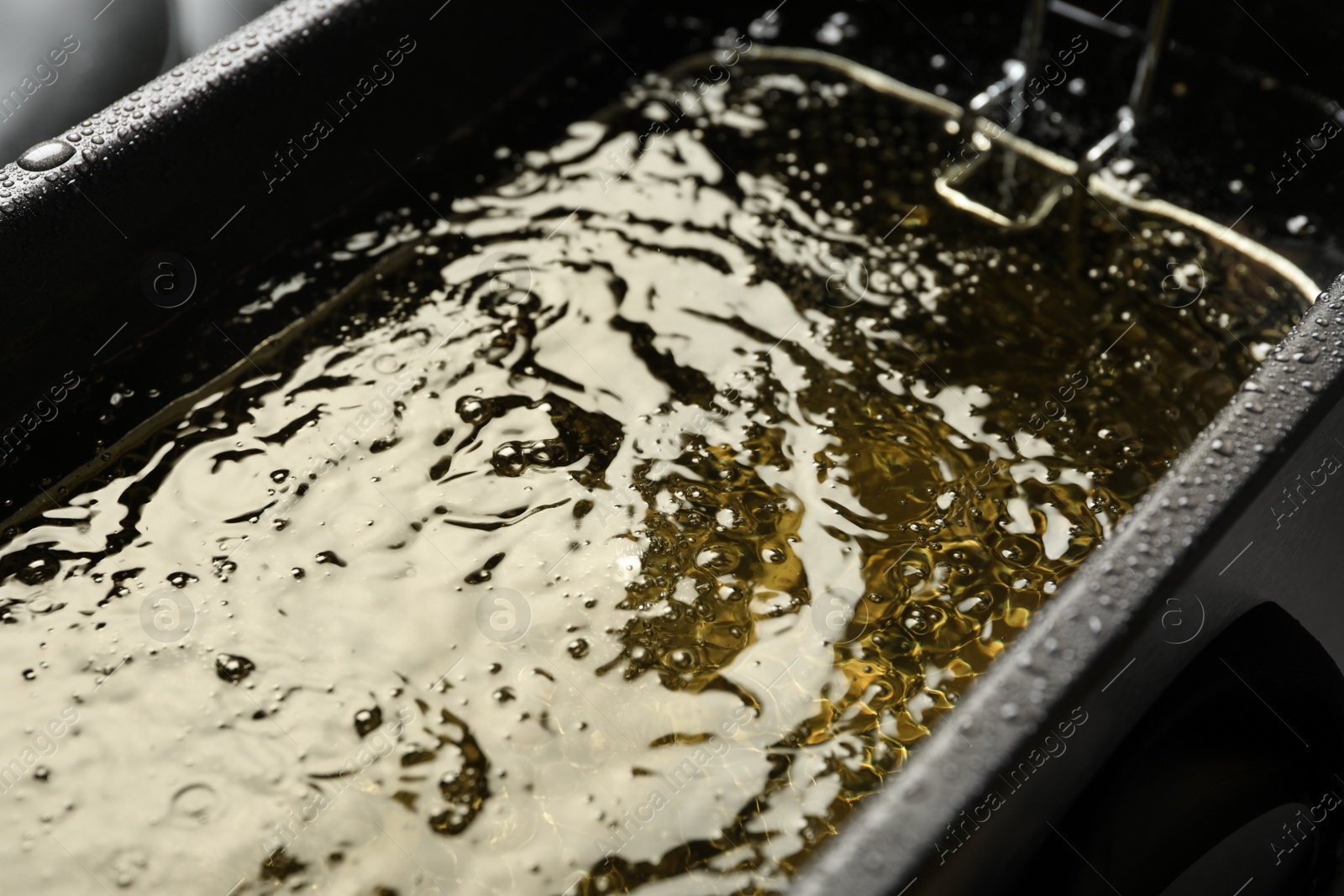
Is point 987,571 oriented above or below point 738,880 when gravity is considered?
above

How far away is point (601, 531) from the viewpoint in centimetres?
131

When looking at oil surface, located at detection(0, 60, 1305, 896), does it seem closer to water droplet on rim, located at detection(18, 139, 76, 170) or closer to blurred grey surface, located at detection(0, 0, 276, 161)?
water droplet on rim, located at detection(18, 139, 76, 170)

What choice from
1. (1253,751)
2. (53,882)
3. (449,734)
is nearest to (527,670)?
(449,734)

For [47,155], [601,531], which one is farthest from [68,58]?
[601,531]

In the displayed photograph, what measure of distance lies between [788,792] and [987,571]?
32 cm

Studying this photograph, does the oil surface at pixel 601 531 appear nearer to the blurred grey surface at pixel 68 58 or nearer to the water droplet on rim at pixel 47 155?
the water droplet on rim at pixel 47 155

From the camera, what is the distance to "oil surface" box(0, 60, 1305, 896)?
1.11 meters

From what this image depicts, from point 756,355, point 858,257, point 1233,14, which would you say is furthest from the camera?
point 1233,14

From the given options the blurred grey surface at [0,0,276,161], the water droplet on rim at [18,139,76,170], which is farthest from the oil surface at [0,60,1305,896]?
the blurred grey surface at [0,0,276,161]

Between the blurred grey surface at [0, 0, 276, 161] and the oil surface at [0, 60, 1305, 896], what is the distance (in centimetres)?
65

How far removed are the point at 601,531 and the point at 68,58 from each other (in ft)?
3.93

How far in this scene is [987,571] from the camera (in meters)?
1.27

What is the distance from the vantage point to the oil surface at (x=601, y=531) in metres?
1.11

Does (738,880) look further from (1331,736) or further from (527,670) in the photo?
(1331,736)
